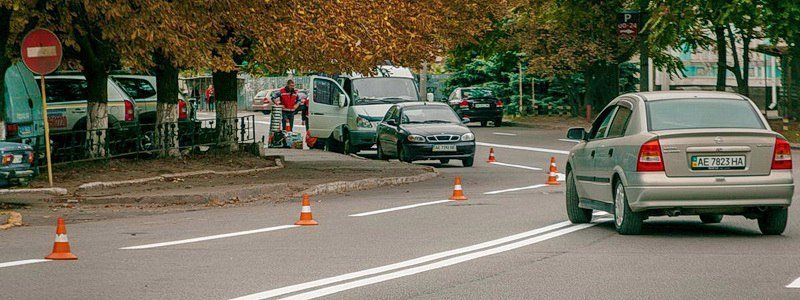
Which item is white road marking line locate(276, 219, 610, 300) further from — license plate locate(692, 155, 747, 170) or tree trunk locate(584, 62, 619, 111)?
tree trunk locate(584, 62, 619, 111)

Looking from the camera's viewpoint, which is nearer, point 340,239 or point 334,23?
point 340,239

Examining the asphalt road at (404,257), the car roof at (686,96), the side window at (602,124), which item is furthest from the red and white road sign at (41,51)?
the car roof at (686,96)

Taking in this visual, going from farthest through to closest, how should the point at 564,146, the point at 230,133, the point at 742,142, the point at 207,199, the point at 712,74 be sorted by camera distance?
the point at 712,74 < the point at 564,146 < the point at 230,133 < the point at 207,199 < the point at 742,142

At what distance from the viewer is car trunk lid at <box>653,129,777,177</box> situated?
13.6 metres

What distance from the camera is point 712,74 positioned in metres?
66.7

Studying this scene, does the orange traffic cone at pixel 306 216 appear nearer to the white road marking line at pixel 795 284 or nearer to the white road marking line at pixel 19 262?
the white road marking line at pixel 19 262

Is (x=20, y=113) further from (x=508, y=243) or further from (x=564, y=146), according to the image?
(x=564, y=146)

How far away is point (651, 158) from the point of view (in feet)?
44.7

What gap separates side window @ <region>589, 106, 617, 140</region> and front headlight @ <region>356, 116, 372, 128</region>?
1963 cm

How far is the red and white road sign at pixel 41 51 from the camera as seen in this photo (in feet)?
68.6

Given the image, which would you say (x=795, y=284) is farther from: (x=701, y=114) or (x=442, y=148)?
(x=442, y=148)

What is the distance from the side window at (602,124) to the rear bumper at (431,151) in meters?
14.5

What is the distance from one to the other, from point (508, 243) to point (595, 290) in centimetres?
369

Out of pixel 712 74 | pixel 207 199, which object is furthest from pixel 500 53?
pixel 207 199
